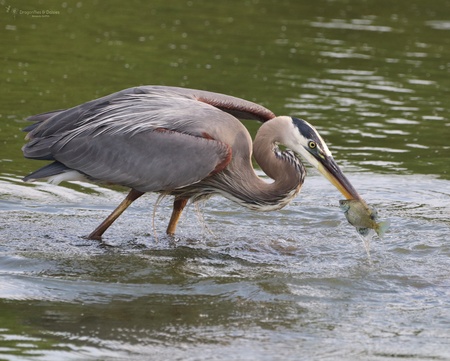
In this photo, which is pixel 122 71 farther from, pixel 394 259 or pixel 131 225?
pixel 394 259

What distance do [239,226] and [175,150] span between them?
140cm

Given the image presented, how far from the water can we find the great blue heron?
1.76 feet

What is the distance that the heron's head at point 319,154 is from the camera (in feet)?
26.7

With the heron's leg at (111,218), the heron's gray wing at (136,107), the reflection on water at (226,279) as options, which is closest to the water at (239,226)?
the reflection on water at (226,279)

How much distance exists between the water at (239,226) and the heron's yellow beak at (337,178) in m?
0.60

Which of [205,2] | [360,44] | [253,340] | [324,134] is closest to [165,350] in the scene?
[253,340]

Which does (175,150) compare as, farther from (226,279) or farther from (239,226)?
(239,226)

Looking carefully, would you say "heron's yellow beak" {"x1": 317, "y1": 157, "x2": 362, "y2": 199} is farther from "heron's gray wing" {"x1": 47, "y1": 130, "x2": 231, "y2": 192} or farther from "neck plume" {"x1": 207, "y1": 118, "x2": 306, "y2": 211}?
"heron's gray wing" {"x1": 47, "y1": 130, "x2": 231, "y2": 192}

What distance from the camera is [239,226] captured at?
9.45 metres

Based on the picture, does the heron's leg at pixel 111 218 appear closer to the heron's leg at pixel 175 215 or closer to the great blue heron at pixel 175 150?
the great blue heron at pixel 175 150

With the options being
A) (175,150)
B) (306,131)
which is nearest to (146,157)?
(175,150)

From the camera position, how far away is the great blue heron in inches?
327

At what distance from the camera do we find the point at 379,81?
15.2 metres

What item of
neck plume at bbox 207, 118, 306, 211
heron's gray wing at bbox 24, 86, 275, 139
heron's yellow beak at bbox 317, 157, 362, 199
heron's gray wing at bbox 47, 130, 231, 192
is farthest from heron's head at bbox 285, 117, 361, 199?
heron's gray wing at bbox 24, 86, 275, 139
